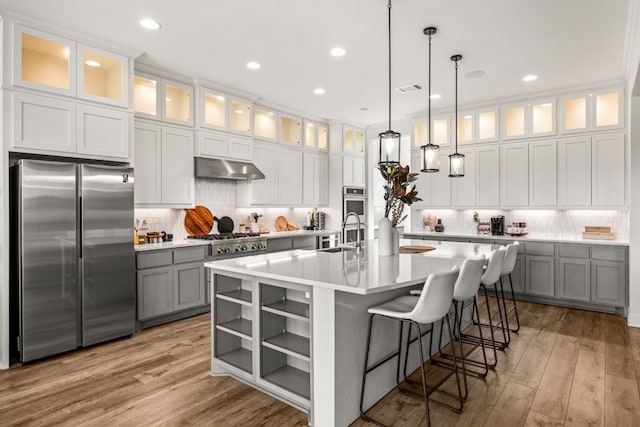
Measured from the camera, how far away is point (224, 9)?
3117 millimetres

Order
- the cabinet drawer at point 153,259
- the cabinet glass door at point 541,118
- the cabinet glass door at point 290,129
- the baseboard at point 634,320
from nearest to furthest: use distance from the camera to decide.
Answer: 1. the cabinet drawer at point 153,259
2. the baseboard at point 634,320
3. the cabinet glass door at point 541,118
4. the cabinet glass door at point 290,129

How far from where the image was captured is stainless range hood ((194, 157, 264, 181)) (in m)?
4.85

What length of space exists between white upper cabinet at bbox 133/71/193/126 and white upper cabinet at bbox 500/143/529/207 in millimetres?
4458

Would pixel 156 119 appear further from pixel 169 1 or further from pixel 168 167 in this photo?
pixel 169 1

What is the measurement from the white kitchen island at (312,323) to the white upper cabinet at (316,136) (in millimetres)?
3798

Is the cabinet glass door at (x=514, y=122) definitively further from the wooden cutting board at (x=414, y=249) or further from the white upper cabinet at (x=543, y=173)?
the wooden cutting board at (x=414, y=249)

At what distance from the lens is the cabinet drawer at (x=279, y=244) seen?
17.8 ft

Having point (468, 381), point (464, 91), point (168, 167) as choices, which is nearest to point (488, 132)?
point (464, 91)

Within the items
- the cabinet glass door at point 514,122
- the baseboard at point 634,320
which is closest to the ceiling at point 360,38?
the cabinet glass door at point 514,122

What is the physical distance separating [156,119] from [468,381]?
4.14 meters

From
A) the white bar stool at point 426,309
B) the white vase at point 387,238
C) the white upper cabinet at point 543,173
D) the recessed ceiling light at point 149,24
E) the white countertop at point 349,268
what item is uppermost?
the recessed ceiling light at point 149,24

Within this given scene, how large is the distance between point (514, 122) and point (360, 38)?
3236 millimetres

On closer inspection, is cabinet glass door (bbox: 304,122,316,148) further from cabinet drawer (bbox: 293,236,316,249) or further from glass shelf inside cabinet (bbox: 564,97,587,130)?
glass shelf inside cabinet (bbox: 564,97,587,130)

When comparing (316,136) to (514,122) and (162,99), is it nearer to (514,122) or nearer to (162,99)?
(162,99)
